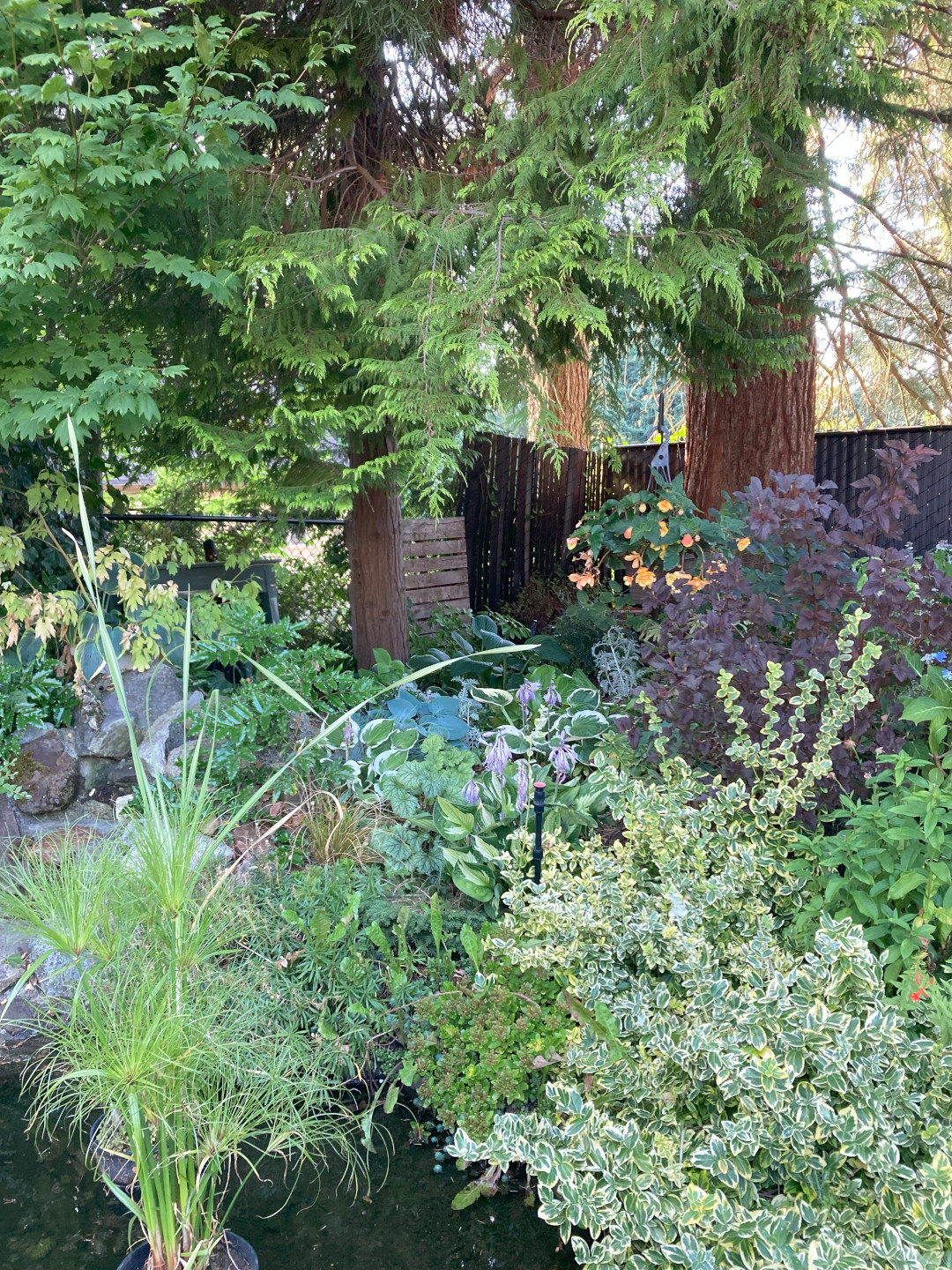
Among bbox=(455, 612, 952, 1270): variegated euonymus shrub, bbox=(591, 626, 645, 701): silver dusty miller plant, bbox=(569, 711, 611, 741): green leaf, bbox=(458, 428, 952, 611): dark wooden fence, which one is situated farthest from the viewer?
bbox=(458, 428, 952, 611): dark wooden fence

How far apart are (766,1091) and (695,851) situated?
2.28 ft

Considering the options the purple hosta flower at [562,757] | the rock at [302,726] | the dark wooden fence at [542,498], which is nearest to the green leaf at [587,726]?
the purple hosta flower at [562,757]

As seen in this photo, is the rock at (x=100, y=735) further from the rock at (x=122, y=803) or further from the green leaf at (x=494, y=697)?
the green leaf at (x=494, y=697)

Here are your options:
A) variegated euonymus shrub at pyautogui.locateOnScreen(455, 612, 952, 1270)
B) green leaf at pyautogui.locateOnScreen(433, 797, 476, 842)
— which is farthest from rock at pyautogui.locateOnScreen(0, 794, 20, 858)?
variegated euonymus shrub at pyautogui.locateOnScreen(455, 612, 952, 1270)

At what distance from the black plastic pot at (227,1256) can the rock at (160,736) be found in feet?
6.25

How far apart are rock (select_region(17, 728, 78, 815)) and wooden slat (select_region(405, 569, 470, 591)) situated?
120 inches

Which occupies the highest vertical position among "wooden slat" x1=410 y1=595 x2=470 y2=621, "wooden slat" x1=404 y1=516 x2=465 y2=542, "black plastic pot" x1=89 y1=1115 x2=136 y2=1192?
"wooden slat" x1=404 y1=516 x2=465 y2=542

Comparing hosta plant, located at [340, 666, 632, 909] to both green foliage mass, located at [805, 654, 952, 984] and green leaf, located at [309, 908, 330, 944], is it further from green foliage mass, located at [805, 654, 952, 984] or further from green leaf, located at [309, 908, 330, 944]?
green foliage mass, located at [805, 654, 952, 984]

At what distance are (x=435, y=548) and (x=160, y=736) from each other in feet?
10.9

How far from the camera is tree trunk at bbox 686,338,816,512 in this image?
16.4 feet

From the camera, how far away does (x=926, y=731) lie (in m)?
2.66

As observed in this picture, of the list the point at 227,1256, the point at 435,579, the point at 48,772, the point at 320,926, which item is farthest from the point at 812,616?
the point at 435,579

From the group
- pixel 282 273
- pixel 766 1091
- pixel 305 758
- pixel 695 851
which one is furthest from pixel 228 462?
pixel 766 1091

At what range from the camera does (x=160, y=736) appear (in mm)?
3809
